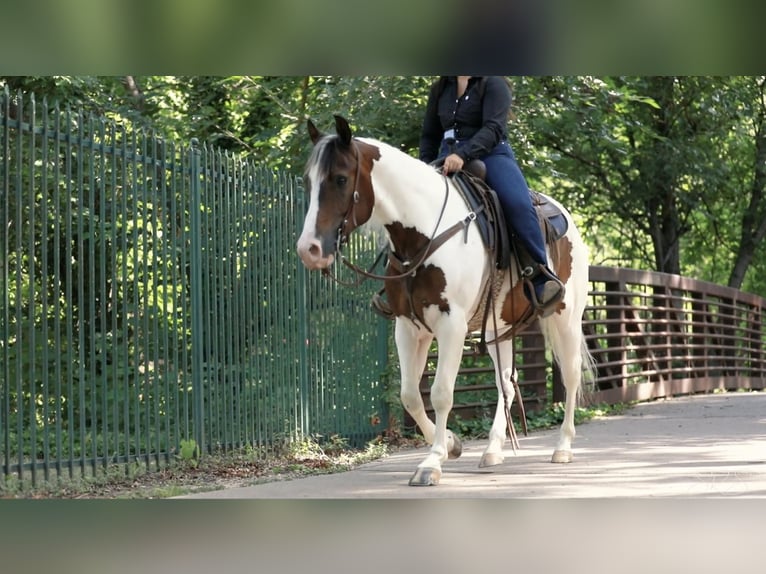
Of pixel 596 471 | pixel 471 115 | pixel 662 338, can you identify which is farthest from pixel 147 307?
pixel 662 338

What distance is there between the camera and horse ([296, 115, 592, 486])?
6379 millimetres

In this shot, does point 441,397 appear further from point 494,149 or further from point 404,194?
point 494,149

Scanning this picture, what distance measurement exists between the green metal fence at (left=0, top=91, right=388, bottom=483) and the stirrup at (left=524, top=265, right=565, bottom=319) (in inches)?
103

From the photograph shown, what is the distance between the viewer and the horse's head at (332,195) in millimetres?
6227

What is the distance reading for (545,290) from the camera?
25.0ft

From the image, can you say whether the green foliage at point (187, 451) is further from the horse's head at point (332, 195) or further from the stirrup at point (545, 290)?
the stirrup at point (545, 290)

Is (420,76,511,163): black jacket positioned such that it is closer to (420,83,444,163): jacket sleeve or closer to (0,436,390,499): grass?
(420,83,444,163): jacket sleeve

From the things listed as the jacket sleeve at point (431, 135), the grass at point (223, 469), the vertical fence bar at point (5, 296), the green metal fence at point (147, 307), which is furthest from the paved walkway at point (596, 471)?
the jacket sleeve at point (431, 135)

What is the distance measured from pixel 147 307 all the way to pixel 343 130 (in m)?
2.38

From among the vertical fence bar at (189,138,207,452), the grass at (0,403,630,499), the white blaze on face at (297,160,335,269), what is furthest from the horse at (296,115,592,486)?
the vertical fence bar at (189,138,207,452)

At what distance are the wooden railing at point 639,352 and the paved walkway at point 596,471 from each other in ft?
3.35
